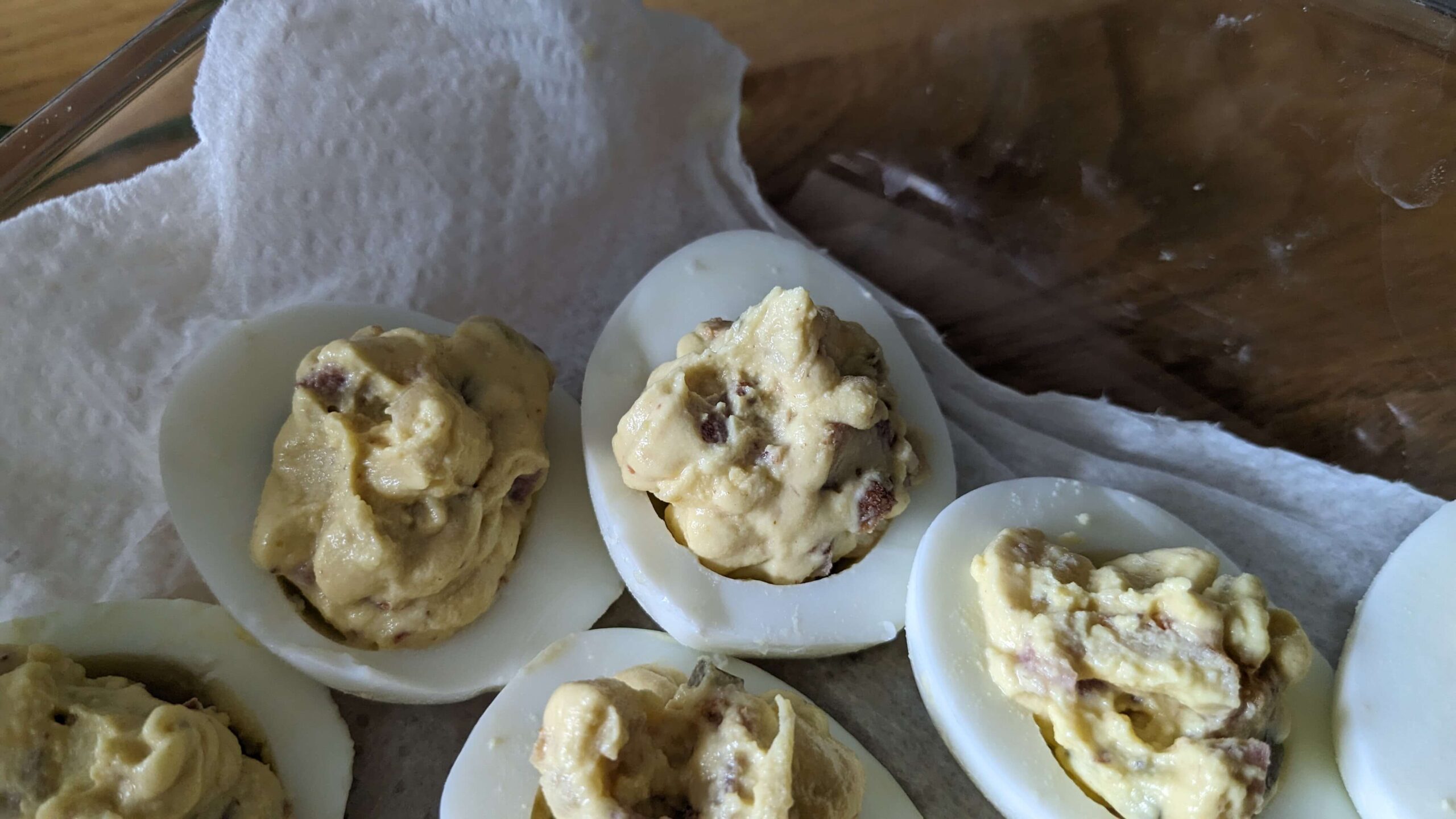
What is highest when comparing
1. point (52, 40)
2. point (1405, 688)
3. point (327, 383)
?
point (52, 40)

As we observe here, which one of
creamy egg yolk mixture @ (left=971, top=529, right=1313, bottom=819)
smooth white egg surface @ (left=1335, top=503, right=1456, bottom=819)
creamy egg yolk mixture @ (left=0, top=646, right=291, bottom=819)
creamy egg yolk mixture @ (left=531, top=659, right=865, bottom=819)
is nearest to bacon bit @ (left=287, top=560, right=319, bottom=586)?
creamy egg yolk mixture @ (left=0, top=646, right=291, bottom=819)

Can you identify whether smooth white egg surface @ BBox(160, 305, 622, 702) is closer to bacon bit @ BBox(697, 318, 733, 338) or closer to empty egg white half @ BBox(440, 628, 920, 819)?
empty egg white half @ BBox(440, 628, 920, 819)

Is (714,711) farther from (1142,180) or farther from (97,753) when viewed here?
(1142,180)

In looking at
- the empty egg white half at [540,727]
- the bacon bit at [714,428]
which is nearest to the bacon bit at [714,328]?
the bacon bit at [714,428]

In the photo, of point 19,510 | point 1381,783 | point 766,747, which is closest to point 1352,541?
point 1381,783

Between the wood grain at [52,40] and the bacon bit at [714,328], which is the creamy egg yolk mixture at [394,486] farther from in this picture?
the wood grain at [52,40]

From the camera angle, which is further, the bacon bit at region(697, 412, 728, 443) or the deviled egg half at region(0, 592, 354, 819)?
the bacon bit at region(697, 412, 728, 443)

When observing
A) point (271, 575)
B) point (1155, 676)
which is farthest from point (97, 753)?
point (1155, 676)
